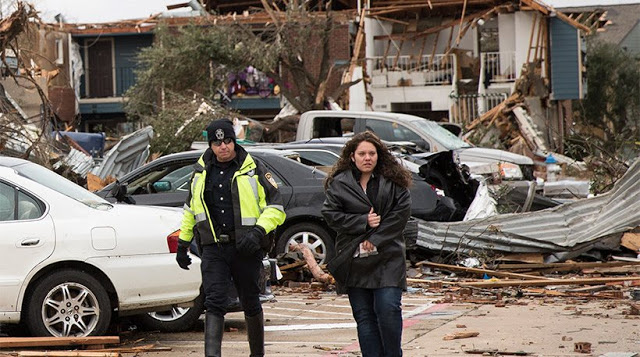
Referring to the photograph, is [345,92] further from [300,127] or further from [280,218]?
[280,218]

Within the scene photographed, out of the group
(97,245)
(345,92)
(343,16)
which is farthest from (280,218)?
(343,16)

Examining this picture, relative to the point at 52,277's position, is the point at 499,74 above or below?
above

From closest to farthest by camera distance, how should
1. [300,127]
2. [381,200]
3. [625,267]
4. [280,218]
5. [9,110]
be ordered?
[381,200] < [280,218] < [625,267] < [9,110] < [300,127]

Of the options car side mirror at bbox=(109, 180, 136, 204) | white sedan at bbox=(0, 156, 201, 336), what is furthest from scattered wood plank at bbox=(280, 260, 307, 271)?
white sedan at bbox=(0, 156, 201, 336)

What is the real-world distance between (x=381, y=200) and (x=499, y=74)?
3089 cm

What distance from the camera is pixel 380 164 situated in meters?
7.38

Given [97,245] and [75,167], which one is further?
[75,167]

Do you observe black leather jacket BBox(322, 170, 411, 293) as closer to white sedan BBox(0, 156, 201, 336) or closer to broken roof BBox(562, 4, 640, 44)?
white sedan BBox(0, 156, 201, 336)

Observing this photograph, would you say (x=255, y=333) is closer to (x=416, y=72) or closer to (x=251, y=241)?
(x=251, y=241)

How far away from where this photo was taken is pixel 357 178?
7.39 metres

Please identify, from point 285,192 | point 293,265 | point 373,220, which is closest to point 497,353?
point 373,220

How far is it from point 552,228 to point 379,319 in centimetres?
790

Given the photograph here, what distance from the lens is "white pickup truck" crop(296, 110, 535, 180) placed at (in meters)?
21.2

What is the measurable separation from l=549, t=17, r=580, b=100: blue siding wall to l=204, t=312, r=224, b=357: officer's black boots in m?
32.2
